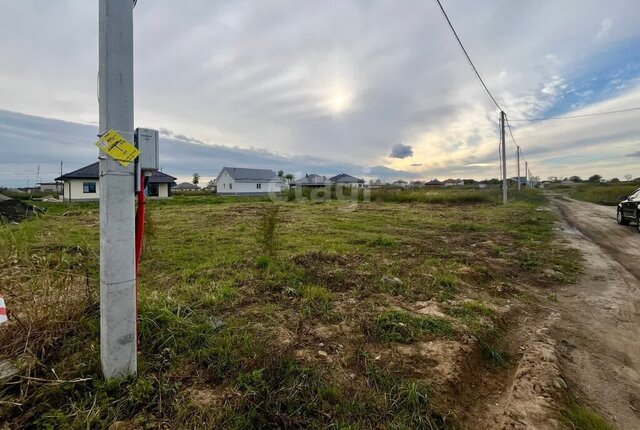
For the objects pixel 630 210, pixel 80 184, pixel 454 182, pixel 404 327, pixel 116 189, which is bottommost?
pixel 404 327

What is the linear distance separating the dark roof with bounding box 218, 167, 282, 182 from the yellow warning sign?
138 feet

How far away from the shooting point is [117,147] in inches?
69.3

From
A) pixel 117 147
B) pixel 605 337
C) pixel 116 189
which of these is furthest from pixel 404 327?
pixel 117 147

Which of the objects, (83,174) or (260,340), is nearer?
(260,340)

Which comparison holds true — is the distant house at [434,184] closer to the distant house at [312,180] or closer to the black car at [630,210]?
the distant house at [312,180]

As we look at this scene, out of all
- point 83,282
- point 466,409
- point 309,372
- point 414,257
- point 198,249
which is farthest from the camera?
point 198,249

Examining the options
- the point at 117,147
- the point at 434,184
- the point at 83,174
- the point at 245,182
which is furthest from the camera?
the point at 434,184

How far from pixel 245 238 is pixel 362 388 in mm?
5969

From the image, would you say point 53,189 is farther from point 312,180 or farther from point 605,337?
point 605,337

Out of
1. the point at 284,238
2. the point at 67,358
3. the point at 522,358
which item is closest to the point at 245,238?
Answer: the point at 284,238

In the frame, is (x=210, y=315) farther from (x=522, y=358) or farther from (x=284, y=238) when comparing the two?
(x=284, y=238)

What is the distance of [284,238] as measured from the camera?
7.54 m

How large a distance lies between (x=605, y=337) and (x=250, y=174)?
44.4 meters

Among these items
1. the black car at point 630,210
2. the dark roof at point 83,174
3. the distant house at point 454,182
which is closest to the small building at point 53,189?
the dark roof at point 83,174
